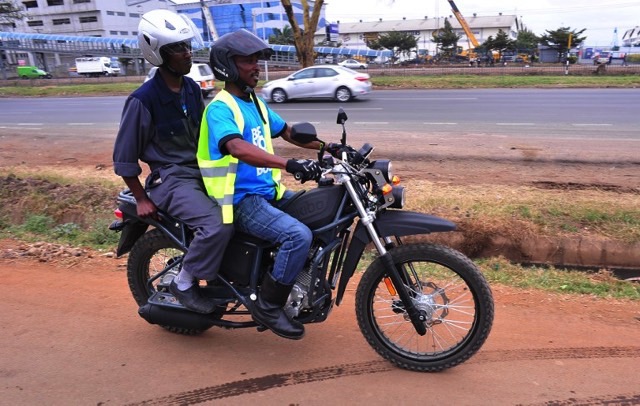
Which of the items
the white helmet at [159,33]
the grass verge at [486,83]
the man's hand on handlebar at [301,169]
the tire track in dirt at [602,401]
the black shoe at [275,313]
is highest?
the white helmet at [159,33]

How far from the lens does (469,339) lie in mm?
2941

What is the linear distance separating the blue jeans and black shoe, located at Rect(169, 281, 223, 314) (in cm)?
55

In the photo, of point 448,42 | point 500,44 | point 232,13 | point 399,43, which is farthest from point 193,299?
point 232,13

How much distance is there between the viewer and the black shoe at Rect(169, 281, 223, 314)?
10.5 feet

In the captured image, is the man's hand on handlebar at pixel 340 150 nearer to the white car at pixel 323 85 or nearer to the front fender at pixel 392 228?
the front fender at pixel 392 228

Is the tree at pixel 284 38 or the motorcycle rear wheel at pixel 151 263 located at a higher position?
the tree at pixel 284 38

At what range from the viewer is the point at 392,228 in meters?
2.89

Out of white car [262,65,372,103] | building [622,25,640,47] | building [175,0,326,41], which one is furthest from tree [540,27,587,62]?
building [175,0,326,41]

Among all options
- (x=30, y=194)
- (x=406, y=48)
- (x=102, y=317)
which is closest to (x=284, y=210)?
(x=102, y=317)

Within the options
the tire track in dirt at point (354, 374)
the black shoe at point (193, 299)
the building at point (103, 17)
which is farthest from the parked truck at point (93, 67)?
the tire track in dirt at point (354, 374)

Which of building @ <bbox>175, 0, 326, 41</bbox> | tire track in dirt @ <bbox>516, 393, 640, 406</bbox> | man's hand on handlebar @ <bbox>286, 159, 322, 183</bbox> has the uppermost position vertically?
building @ <bbox>175, 0, 326, 41</bbox>

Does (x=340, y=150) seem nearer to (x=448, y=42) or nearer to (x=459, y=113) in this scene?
(x=459, y=113)

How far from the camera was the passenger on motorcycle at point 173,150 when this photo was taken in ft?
9.82

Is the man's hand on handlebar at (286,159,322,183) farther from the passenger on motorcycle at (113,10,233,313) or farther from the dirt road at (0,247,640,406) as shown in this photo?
the dirt road at (0,247,640,406)
